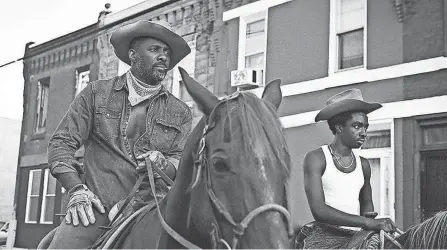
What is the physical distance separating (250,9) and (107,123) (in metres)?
11.2

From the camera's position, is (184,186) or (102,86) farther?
(102,86)

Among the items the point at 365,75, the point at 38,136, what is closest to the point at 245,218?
the point at 365,75

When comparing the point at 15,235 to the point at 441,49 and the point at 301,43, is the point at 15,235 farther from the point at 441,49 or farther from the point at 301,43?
the point at 441,49

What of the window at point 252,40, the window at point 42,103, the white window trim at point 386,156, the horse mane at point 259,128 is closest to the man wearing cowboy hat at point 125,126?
the horse mane at point 259,128

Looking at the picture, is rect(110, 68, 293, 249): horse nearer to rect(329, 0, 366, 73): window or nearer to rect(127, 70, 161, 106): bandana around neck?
rect(127, 70, 161, 106): bandana around neck

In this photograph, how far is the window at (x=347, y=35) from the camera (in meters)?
12.3

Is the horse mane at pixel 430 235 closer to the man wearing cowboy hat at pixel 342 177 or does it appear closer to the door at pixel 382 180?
the man wearing cowboy hat at pixel 342 177

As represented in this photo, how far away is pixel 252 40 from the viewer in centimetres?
1457

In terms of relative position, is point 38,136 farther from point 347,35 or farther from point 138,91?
point 138,91

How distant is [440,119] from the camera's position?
1056 cm

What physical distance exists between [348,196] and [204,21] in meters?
11.8

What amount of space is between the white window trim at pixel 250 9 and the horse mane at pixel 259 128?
38.4ft

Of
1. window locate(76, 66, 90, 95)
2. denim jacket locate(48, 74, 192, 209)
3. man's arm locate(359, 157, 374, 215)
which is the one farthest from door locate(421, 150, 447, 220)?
window locate(76, 66, 90, 95)

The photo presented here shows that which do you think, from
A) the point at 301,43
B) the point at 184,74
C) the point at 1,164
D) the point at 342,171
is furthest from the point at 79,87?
the point at 1,164
